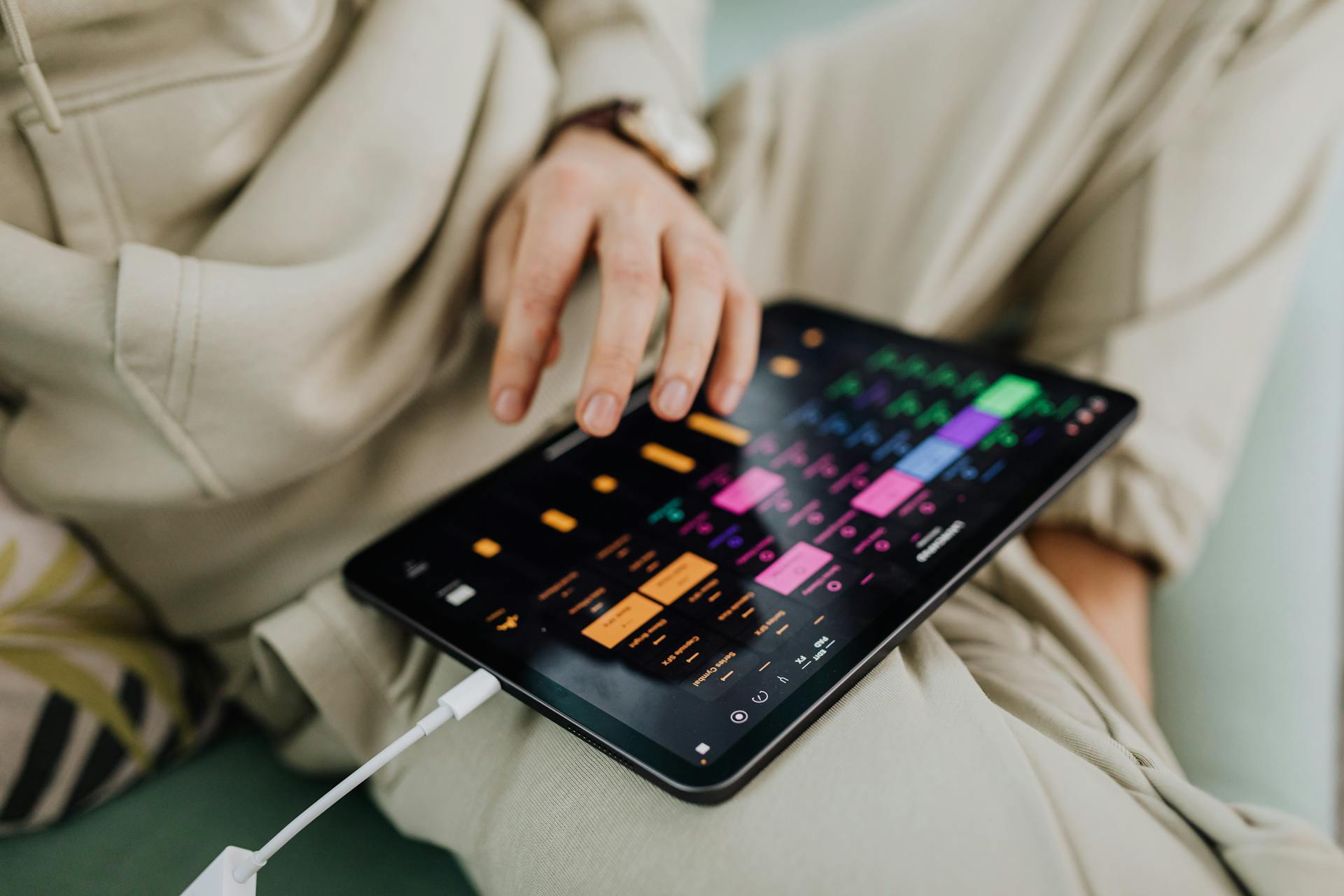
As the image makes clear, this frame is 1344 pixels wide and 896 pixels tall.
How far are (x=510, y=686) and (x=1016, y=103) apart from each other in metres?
0.44

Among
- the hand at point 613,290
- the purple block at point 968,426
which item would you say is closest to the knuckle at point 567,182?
the hand at point 613,290

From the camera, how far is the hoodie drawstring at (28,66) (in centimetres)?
32

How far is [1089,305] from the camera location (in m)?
0.57

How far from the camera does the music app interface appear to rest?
317 mm

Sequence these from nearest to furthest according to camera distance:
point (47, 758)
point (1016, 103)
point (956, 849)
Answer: point (956, 849) < point (47, 758) < point (1016, 103)

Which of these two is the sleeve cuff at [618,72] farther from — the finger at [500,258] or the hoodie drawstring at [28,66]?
the hoodie drawstring at [28,66]

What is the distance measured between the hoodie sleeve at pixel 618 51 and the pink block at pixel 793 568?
1.00 ft

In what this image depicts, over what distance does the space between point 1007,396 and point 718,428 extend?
0.49 ft

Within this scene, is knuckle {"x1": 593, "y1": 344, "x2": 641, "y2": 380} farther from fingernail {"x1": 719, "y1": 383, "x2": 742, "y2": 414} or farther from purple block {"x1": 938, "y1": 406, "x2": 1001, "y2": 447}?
purple block {"x1": 938, "y1": 406, "x2": 1001, "y2": 447}

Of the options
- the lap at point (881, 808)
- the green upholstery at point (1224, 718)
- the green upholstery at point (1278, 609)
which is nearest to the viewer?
the lap at point (881, 808)

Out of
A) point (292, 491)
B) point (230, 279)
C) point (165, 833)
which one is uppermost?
point (230, 279)

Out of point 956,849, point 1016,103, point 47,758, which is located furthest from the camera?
point 1016,103

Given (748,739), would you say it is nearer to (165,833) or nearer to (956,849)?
(956,849)

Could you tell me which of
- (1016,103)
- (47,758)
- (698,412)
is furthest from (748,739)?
(1016,103)
